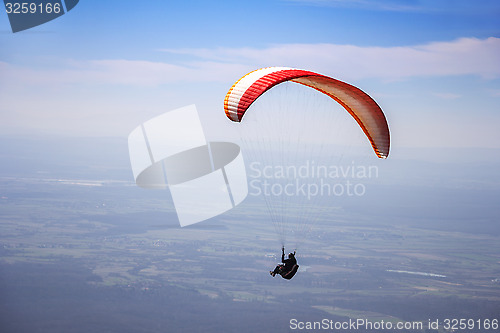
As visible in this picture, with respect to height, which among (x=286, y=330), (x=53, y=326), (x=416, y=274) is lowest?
(x=416, y=274)

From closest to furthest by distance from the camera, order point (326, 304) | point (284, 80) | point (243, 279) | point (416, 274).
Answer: point (284, 80), point (326, 304), point (243, 279), point (416, 274)

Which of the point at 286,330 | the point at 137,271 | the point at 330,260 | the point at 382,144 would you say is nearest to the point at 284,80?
the point at 382,144

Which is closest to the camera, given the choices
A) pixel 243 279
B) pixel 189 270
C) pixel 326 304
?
pixel 326 304

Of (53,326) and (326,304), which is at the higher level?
(53,326)

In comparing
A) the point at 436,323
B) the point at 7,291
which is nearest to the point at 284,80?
the point at 436,323

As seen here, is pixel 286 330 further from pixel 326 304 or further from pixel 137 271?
pixel 137 271

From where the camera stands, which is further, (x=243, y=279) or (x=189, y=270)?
(x=189, y=270)
